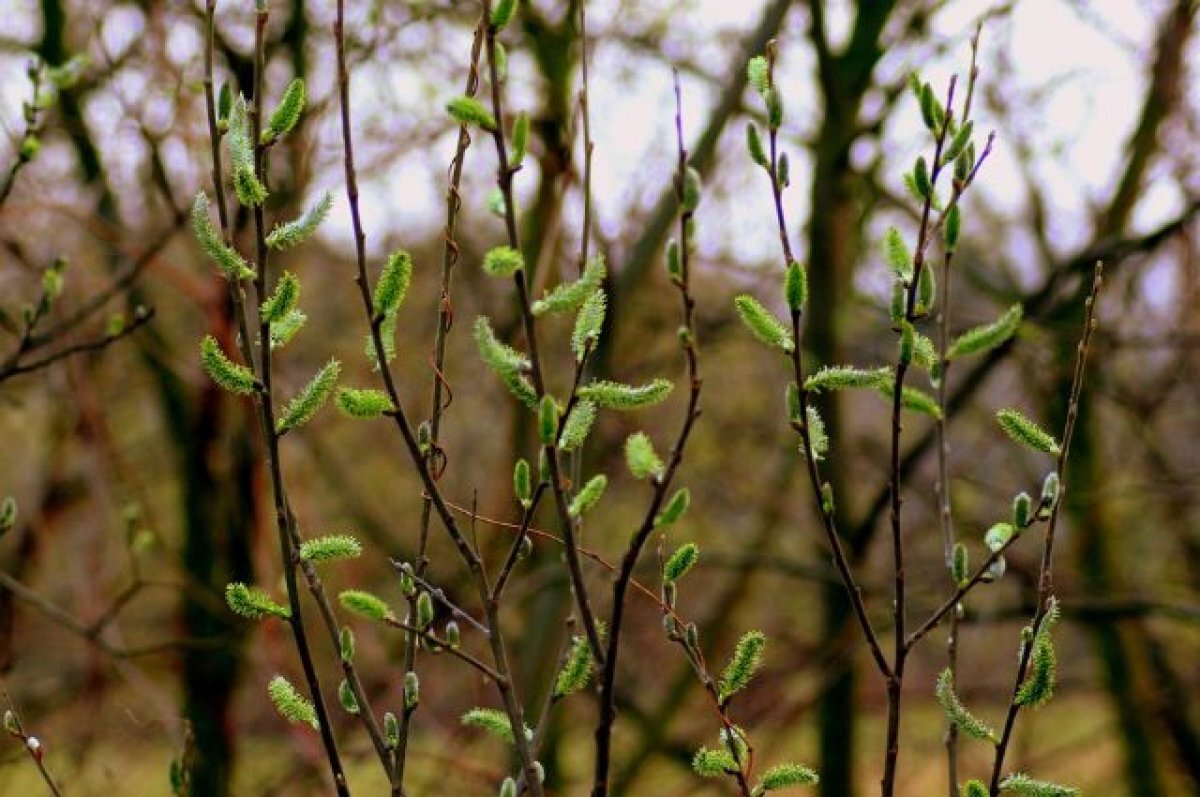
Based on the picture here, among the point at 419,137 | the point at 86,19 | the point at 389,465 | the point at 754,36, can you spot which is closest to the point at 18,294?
the point at 86,19

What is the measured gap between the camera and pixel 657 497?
1064 millimetres

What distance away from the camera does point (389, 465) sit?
8.73m

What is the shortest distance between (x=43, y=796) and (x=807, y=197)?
272 inches

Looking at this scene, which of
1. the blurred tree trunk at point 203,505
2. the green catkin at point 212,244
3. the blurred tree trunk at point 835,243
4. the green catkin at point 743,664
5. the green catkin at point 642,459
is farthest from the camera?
the blurred tree trunk at point 203,505

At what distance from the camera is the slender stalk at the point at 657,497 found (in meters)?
1.05

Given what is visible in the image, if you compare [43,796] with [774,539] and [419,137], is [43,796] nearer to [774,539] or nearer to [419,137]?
[774,539]

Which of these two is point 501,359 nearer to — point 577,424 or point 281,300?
point 577,424

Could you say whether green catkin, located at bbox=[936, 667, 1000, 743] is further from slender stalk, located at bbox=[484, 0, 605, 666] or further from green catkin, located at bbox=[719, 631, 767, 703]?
slender stalk, located at bbox=[484, 0, 605, 666]

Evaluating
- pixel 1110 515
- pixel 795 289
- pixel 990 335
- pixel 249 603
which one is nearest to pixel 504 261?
pixel 795 289

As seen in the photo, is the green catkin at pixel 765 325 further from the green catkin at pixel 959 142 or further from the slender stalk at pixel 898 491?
the green catkin at pixel 959 142

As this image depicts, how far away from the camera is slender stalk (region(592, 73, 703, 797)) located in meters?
1.05

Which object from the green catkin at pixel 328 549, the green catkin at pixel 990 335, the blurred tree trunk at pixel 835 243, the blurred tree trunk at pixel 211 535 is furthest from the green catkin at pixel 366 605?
the blurred tree trunk at pixel 211 535

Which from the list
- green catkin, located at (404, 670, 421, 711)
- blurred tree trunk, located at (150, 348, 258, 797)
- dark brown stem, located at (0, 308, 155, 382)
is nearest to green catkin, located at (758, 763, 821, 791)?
green catkin, located at (404, 670, 421, 711)

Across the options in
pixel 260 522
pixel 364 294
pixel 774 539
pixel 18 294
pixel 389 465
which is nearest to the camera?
pixel 364 294
